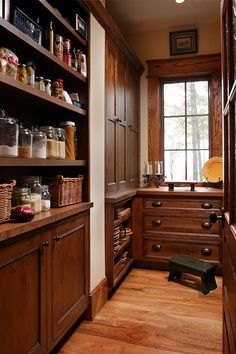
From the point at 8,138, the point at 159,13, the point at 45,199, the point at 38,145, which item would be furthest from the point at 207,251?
the point at 159,13

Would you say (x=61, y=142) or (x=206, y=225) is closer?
(x=61, y=142)

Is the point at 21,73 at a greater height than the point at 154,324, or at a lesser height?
greater

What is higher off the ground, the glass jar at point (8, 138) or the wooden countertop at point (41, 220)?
the glass jar at point (8, 138)

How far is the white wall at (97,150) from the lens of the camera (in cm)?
227

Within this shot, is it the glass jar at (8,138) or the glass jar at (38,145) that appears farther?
the glass jar at (38,145)

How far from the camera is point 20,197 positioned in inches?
64.7

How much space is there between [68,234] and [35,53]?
1.10 metres

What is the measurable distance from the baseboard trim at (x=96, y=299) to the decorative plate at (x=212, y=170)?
1801 millimetres

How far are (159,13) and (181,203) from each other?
221 centimetres

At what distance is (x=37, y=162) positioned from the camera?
5.41ft

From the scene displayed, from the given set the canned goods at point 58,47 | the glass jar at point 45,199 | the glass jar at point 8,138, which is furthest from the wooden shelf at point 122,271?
the canned goods at point 58,47

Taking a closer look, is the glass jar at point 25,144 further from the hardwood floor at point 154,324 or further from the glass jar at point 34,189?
the hardwood floor at point 154,324

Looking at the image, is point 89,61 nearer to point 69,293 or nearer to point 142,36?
point 69,293

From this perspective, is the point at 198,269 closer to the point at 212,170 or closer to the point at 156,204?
the point at 156,204
